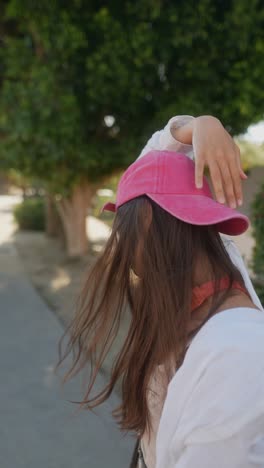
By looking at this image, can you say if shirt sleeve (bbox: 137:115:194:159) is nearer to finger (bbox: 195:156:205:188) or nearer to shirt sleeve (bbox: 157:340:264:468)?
finger (bbox: 195:156:205:188)

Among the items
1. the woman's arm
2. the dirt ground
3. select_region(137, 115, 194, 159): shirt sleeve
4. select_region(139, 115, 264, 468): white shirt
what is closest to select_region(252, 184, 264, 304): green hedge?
the dirt ground

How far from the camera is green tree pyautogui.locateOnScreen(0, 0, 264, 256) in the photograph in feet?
20.2

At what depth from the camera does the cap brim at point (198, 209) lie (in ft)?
3.11

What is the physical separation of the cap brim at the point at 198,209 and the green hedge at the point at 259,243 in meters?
2.66

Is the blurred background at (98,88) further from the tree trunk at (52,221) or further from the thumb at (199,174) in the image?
the tree trunk at (52,221)

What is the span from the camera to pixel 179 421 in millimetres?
812

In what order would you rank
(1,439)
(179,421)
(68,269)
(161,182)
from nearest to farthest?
1. (179,421)
2. (161,182)
3. (1,439)
4. (68,269)

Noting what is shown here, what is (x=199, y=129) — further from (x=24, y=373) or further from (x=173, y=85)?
(x=173, y=85)

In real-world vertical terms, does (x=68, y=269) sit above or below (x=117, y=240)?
below

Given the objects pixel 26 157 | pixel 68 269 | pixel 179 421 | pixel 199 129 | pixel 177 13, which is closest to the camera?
pixel 179 421

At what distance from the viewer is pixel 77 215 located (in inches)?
376

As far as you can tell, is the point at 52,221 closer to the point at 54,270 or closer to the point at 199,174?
the point at 54,270

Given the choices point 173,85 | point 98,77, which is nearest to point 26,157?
point 98,77

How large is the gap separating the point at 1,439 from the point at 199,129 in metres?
2.92
